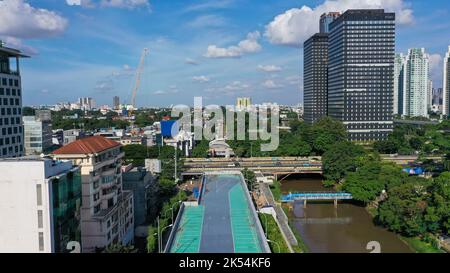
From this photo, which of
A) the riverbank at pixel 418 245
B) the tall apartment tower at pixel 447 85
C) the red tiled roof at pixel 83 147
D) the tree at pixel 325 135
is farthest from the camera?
the tall apartment tower at pixel 447 85

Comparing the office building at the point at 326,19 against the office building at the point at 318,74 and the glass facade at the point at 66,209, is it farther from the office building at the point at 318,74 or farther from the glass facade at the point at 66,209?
the glass facade at the point at 66,209

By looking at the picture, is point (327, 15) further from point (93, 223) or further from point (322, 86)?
point (93, 223)

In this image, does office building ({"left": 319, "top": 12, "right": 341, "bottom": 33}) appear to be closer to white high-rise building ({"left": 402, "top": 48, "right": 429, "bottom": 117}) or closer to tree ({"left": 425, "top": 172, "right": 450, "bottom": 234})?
white high-rise building ({"left": 402, "top": 48, "right": 429, "bottom": 117})

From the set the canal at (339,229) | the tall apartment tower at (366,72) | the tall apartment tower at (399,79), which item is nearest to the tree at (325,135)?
the tall apartment tower at (366,72)

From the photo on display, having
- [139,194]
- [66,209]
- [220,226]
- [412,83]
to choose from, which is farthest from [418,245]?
[412,83]

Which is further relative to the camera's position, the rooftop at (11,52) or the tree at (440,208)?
the rooftop at (11,52)

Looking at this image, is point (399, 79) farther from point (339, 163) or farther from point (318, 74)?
point (339, 163)

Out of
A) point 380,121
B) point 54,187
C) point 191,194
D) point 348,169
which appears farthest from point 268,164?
point 54,187
